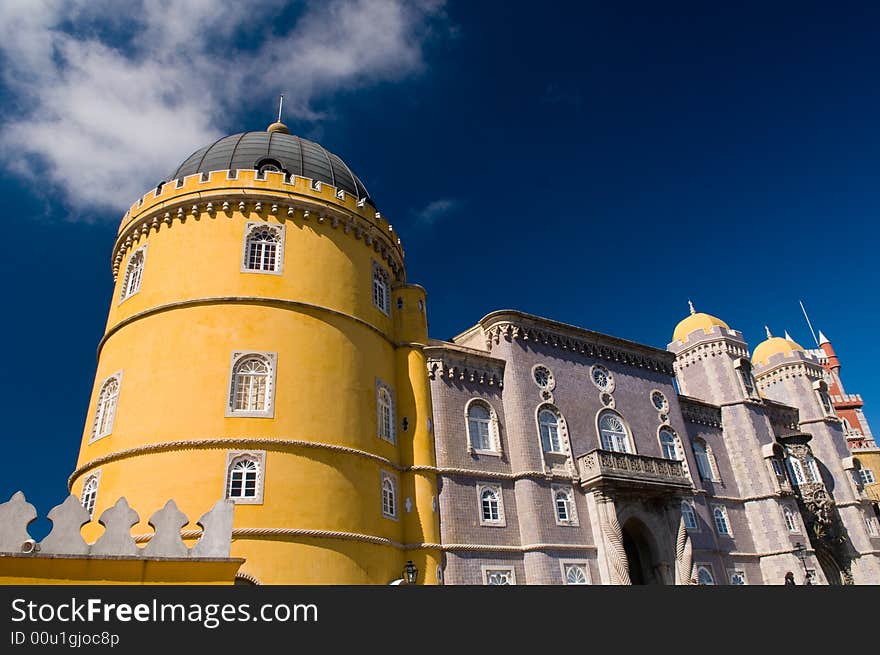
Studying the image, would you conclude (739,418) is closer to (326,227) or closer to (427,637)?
(326,227)

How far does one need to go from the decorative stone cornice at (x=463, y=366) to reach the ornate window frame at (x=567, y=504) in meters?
5.08

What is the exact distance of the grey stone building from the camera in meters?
24.8

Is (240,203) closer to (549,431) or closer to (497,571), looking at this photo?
(549,431)

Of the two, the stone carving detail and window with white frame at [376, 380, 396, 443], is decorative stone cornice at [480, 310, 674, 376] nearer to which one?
window with white frame at [376, 380, 396, 443]

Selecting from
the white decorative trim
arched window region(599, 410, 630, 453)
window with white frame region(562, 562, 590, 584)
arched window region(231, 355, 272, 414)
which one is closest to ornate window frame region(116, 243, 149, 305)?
the white decorative trim

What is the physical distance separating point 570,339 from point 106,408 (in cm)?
2069

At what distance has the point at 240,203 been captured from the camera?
23.4 m

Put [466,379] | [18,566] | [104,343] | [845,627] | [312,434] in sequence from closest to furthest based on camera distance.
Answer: [845,627]
[18,566]
[312,434]
[104,343]
[466,379]

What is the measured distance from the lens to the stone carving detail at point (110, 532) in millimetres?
10516

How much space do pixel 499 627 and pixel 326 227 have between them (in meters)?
18.7

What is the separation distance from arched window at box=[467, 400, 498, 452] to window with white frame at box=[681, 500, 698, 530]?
1158cm

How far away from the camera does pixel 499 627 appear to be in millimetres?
8320

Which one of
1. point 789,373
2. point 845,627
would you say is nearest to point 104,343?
point 845,627

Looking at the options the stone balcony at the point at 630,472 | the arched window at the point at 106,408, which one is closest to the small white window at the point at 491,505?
the stone balcony at the point at 630,472
